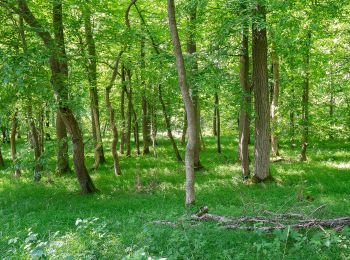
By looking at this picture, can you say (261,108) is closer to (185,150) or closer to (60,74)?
(185,150)

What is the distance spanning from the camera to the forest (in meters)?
5.93

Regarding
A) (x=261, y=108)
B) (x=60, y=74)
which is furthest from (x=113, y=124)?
(x=261, y=108)

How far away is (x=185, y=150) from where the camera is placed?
13391 mm

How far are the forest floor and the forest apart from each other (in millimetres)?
38

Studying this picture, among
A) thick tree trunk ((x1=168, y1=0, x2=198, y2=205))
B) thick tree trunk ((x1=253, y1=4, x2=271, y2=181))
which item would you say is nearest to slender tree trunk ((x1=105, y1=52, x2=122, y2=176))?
thick tree trunk ((x1=253, y1=4, x2=271, y2=181))

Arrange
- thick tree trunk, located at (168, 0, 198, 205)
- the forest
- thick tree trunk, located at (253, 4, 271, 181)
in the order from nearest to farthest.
→ the forest → thick tree trunk, located at (168, 0, 198, 205) → thick tree trunk, located at (253, 4, 271, 181)

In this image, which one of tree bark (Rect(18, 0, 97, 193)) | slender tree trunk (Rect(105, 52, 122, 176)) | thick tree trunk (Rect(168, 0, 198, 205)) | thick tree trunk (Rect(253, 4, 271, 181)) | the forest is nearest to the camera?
the forest

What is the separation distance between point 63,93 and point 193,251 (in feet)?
26.2

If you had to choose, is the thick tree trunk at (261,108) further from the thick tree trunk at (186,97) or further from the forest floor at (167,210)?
the thick tree trunk at (186,97)

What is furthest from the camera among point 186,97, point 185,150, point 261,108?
point 261,108

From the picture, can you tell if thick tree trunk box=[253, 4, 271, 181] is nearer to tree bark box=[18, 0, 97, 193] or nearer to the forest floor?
the forest floor

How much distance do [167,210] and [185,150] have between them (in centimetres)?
410

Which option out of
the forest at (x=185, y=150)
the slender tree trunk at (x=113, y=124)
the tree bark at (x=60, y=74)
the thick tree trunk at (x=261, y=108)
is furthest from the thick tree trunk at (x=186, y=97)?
the slender tree trunk at (x=113, y=124)

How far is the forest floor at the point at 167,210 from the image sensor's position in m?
5.33
